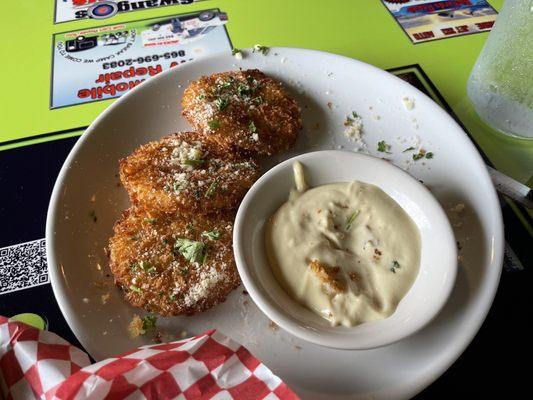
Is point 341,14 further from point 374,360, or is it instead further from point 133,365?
point 133,365

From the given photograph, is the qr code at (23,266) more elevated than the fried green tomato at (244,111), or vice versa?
the fried green tomato at (244,111)

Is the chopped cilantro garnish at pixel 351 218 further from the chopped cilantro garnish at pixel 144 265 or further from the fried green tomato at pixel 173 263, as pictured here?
the chopped cilantro garnish at pixel 144 265

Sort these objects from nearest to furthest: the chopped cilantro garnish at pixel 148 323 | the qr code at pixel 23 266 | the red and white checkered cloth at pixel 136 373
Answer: the red and white checkered cloth at pixel 136 373 → the chopped cilantro garnish at pixel 148 323 → the qr code at pixel 23 266

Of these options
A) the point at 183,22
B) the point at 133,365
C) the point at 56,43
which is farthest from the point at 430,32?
the point at 133,365

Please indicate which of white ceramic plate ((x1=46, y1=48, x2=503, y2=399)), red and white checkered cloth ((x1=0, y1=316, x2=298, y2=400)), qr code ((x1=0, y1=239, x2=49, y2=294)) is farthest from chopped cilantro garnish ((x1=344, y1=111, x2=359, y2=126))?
qr code ((x1=0, y1=239, x2=49, y2=294))

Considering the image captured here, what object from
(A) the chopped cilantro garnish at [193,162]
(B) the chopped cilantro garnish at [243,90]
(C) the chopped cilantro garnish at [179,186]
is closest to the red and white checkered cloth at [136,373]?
(C) the chopped cilantro garnish at [179,186]

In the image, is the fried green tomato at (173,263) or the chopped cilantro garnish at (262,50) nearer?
the fried green tomato at (173,263)

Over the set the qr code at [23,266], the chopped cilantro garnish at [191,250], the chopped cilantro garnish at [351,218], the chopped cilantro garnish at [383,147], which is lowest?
the qr code at [23,266]
